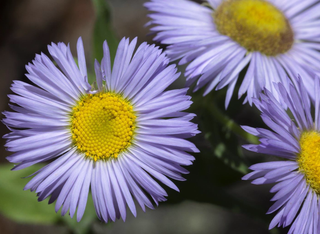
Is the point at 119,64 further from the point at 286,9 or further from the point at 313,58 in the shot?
the point at 286,9

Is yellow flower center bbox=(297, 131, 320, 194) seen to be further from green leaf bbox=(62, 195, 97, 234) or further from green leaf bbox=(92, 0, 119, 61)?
green leaf bbox=(62, 195, 97, 234)

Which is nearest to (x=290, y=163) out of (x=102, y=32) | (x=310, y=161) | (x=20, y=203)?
(x=310, y=161)

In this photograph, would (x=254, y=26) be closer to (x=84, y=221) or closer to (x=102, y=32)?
(x=102, y=32)

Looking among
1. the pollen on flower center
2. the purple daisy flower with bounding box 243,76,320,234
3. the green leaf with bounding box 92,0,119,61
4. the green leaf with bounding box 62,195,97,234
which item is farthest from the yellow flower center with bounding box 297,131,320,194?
the green leaf with bounding box 62,195,97,234

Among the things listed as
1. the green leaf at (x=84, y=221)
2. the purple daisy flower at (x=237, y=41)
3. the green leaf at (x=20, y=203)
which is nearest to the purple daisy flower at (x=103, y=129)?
the purple daisy flower at (x=237, y=41)

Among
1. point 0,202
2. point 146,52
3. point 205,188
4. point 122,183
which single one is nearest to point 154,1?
point 146,52

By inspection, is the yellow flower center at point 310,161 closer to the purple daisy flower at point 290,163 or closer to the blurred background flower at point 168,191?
the purple daisy flower at point 290,163
